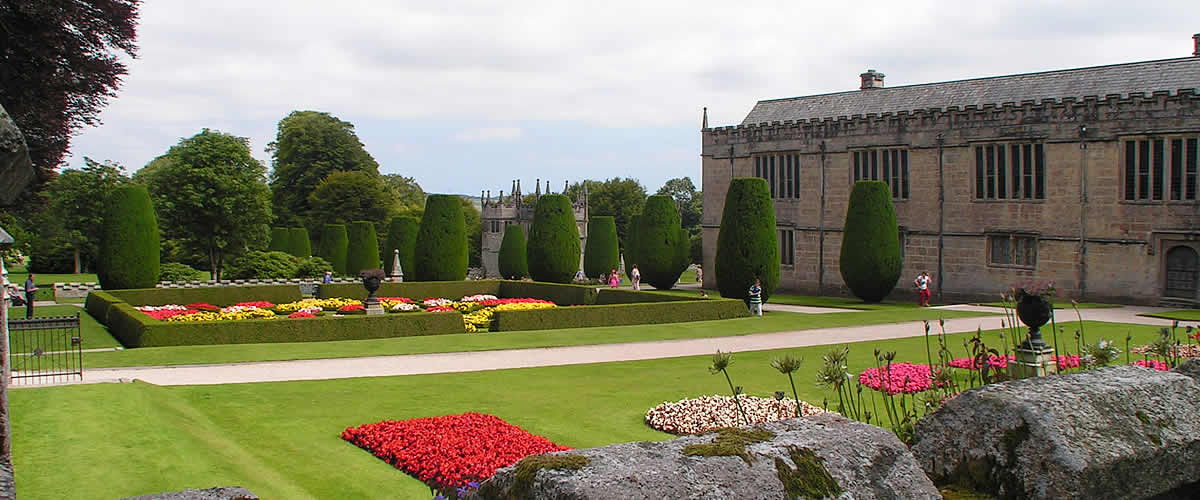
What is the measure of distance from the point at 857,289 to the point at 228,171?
1351 inches

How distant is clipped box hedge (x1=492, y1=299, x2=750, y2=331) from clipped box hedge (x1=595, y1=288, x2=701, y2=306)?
2.10ft

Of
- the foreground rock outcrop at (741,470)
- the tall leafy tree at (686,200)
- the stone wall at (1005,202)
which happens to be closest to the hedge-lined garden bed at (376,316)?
the stone wall at (1005,202)

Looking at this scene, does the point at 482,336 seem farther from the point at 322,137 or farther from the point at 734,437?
the point at 322,137

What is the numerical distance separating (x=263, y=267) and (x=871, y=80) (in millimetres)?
32924

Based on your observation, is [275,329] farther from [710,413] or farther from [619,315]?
[710,413]

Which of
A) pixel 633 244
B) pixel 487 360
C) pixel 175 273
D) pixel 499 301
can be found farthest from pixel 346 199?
pixel 487 360

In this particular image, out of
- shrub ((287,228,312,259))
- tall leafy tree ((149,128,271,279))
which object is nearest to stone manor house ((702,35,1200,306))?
tall leafy tree ((149,128,271,279))

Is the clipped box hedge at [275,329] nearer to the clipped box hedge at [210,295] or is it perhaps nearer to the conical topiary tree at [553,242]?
the clipped box hedge at [210,295]

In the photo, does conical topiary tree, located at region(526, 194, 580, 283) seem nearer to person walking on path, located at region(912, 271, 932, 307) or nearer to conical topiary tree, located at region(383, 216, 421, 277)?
conical topiary tree, located at region(383, 216, 421, 277)

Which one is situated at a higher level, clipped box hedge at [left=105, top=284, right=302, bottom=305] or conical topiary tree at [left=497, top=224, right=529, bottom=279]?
conical topiary tree at [left=497, top=224, right=529, bottom=279]

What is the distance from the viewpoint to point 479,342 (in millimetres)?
20281

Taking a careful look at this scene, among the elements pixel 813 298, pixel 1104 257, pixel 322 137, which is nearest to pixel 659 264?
pixel 813 298

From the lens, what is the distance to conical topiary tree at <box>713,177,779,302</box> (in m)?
31.4

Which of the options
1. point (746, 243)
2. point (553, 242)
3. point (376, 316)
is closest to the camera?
point (376, 316)
